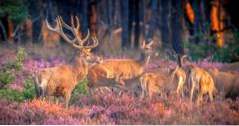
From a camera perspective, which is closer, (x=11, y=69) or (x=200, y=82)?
(x=200, y=82)

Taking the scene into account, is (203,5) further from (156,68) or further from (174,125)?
(174,125)

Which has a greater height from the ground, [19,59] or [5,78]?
[19,59]

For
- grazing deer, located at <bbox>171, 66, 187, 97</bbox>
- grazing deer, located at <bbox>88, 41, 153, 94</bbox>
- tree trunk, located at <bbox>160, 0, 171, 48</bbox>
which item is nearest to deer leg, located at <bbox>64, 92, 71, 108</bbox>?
grazing deer, located at <bbox>88, 41, 153, 94</bbox>

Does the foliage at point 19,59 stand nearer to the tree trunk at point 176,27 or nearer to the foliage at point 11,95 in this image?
the foliage at point 11,95

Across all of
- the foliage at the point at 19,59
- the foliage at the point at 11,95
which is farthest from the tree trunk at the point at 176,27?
the foliage at the point at 11,95

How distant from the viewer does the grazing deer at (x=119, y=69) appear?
9.78 m

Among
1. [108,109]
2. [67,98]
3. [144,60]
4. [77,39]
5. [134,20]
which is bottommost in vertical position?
[108,109]

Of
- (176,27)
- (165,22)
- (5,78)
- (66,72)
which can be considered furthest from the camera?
(176,27)

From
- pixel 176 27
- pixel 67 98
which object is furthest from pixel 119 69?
pixel 176 27

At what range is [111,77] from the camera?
993 cm

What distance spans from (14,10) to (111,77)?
4.53ft

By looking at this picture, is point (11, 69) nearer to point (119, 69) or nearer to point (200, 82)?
point (119, 69)

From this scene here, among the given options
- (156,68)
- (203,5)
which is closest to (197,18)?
(203,5)

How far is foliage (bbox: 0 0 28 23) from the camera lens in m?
10.1
